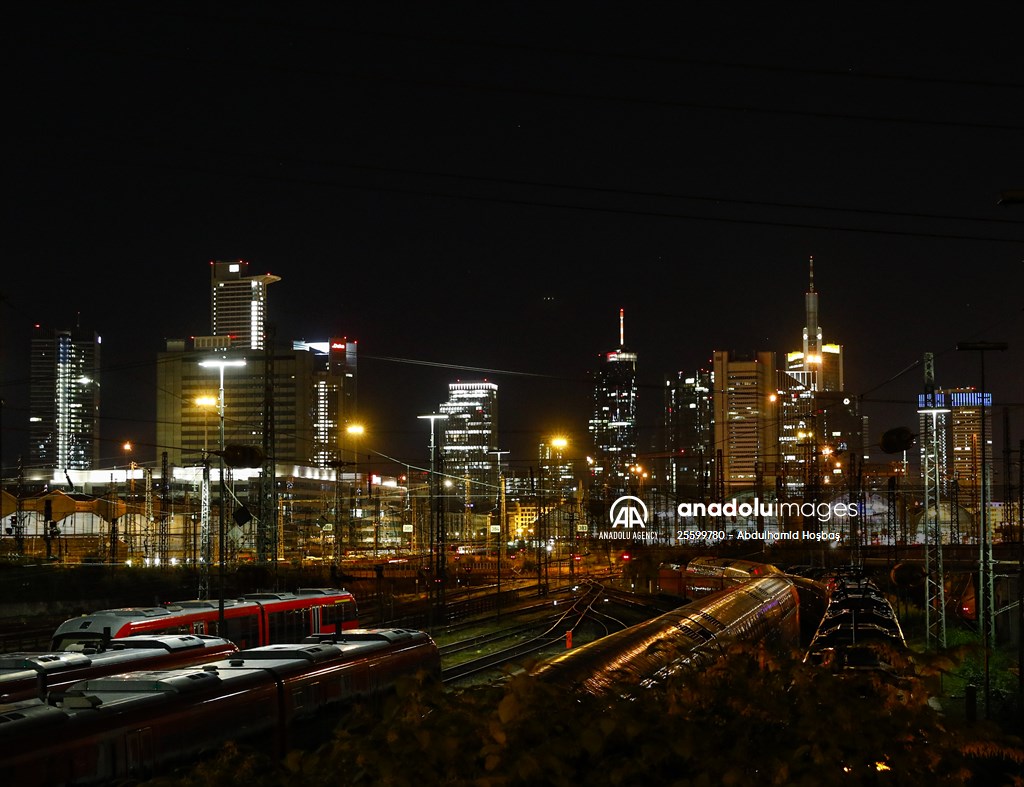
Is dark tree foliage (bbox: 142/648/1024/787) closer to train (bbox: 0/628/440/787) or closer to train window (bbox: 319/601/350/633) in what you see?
train (bbox: 0/628/440/787)

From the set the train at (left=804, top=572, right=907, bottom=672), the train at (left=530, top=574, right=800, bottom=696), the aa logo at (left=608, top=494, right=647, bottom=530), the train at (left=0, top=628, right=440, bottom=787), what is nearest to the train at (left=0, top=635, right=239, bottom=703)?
the train at (left=0, top=628, right=440, bottom=787)

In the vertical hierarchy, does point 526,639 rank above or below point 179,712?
below

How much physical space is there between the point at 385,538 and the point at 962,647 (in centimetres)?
12671

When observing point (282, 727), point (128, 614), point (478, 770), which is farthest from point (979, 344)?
point (478, 770)

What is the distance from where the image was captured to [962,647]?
24.7ft

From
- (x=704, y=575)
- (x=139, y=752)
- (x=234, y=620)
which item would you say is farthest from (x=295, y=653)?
(x=704, y=575)

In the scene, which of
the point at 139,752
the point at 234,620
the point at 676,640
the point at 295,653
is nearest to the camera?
the point at 139,752

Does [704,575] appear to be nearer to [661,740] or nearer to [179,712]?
[179,712]

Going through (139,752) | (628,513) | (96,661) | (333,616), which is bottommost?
(628,513)

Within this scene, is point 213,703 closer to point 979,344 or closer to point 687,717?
point 687,717

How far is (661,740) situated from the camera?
6.11 meters

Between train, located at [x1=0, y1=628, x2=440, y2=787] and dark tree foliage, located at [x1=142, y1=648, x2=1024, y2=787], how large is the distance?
2.11 meters

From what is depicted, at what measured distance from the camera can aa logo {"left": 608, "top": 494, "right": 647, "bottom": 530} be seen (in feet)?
329

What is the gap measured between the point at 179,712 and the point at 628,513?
89.1 metres
